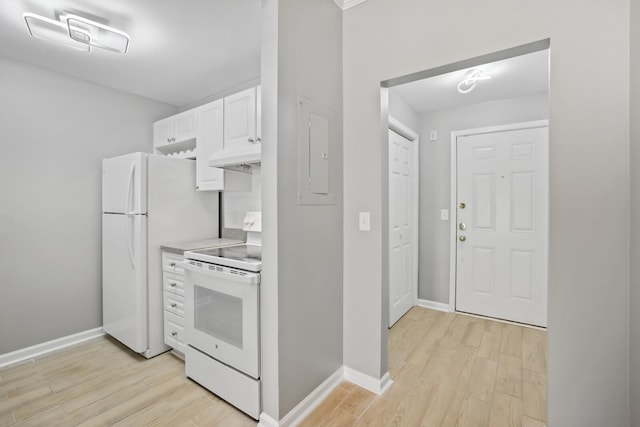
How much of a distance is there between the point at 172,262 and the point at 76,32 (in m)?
1.73

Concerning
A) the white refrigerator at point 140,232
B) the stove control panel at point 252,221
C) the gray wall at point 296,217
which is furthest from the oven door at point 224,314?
the stove control panel at point 252,221

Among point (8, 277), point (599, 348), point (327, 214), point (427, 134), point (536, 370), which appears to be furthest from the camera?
point (427, 134)

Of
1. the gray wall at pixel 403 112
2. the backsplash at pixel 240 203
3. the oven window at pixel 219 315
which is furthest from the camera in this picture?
the gray wall at pixel 403 112

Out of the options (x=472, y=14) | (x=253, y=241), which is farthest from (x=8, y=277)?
(x=472, y=14)

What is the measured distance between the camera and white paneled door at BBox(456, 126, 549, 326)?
3059 millimetres

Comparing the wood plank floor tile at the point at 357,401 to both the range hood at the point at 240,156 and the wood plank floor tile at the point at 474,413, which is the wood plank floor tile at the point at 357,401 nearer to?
the wood plank floor tile at the point at 474,413

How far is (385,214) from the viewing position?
78.7 inches

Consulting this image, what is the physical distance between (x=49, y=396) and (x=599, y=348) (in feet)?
10.7

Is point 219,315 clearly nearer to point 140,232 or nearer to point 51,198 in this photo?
point 140,232

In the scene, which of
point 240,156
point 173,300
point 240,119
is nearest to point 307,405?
point 173,300

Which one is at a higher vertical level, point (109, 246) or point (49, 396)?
point (109, 246)

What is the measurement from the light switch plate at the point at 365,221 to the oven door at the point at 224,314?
0.78m

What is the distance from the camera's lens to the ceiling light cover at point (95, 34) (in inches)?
73.0

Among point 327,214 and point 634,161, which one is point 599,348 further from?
point 327,214
